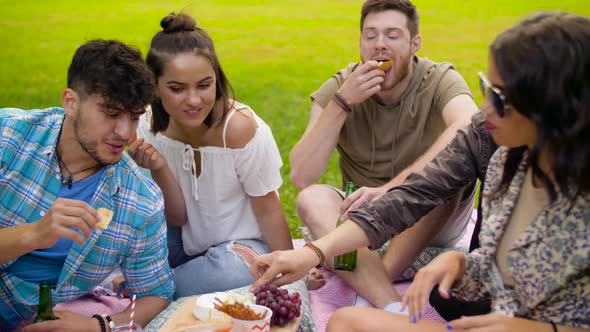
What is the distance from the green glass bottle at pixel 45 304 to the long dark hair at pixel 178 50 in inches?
42.8

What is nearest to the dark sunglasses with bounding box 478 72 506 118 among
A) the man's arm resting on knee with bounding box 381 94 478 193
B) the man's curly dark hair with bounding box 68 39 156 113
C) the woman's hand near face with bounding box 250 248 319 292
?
the woman's hand near face with bounding box 250 248 319 292

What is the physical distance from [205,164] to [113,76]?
76cm

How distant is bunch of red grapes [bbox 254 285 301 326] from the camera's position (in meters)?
2.46

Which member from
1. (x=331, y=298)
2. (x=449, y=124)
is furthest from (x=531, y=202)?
(x=331, y=298)

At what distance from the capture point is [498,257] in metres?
2.24

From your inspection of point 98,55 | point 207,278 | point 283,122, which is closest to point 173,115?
point 98,55

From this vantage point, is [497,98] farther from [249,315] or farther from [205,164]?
[205,164]

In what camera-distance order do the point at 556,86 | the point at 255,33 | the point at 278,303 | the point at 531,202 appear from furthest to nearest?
the point at 255,33
the point at 278,303
the point at 531,202
the point at 556,86

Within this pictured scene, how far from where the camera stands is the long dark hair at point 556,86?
6.20ft

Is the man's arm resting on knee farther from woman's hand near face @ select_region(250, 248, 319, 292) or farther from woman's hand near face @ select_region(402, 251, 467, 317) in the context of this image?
woman's hand near face @ select_region(402, 251, 467, 317)

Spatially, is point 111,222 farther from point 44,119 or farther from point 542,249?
point 542,249

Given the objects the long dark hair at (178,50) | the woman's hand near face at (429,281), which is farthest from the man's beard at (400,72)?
the woman's hand near face at (429,281)

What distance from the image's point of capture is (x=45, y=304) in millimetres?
2588

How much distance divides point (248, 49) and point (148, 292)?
4977 millimetres
